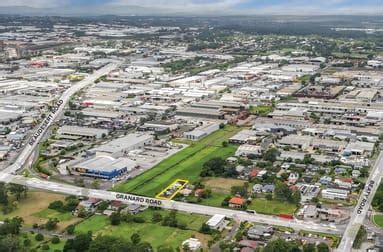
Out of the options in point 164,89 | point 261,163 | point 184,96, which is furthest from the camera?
point 164,89

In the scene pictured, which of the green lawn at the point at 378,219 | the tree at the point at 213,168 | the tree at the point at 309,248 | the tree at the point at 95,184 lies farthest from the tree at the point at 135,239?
the green lawn at the point at 378,219

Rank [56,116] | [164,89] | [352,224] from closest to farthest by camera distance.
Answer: [352,224] → [56,116] → [164,89]

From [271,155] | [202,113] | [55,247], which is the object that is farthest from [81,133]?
[55,247]

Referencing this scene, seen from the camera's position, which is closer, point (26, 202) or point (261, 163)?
point (26, 202)

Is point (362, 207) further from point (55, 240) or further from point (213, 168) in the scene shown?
point (55, 240)

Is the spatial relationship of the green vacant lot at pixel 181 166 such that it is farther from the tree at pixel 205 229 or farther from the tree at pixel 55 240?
the tree at pixel 55 240

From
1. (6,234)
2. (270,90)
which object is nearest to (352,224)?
(6,234)

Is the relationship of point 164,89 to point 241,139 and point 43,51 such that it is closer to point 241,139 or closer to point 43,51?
point 241,139
